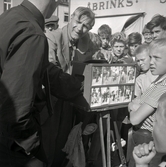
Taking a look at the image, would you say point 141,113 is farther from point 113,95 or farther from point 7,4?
point 7,4

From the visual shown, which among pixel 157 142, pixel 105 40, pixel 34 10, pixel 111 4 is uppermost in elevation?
pixel 111 4

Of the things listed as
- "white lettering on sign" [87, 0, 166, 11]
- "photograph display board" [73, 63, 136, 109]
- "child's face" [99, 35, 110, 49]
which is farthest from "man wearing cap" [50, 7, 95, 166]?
"white lettering on sign" [87, 0, 166, 11]

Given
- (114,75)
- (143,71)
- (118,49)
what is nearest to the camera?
(114,75)

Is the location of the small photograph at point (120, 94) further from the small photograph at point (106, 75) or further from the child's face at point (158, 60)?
the child's face at point (158, 60)

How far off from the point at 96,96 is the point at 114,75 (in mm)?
241

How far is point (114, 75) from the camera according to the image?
210 cm

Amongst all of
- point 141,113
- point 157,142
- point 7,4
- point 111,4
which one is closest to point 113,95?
point 141,113

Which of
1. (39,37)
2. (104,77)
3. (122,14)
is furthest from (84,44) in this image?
(122,14)

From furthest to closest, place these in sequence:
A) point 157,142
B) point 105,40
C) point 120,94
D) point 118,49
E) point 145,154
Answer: point 105,40 → point 118,49 → point 120,94 → point 145,154 → point 157,142

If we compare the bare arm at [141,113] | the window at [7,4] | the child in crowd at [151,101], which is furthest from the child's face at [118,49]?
the window at [7,4]

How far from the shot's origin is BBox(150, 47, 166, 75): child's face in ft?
6.15

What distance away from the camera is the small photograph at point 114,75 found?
208 cm

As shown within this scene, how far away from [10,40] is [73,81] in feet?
2.62

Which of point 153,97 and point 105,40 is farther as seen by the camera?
point 105,40
